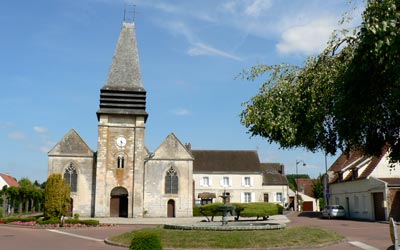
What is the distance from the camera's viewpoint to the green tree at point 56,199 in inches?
1217

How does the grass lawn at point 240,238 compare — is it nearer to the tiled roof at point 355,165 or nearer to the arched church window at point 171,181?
the tiled roof at point 355,165

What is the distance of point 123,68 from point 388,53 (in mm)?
39922

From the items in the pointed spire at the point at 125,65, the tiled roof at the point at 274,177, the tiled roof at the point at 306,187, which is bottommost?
the tiled roof at the point at 306,187

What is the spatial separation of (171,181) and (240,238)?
28.3 m

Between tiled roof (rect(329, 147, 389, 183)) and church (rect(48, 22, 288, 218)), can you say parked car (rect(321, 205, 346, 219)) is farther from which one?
church (rect(48, 22, 288, 218))

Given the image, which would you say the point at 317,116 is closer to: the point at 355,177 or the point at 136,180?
the point at 355,177

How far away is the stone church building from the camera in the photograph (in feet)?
137

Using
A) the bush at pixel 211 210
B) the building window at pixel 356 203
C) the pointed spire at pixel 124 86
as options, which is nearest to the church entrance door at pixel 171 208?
the pointed spire at pixel 124 86

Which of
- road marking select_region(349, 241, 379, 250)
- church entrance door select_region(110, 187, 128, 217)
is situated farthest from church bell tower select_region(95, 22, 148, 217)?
road marking select_region(349, 241, 379, 250)

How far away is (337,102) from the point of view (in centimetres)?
764

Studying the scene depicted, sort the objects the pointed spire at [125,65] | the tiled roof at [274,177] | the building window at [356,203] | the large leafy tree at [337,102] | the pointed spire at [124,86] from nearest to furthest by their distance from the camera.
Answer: the large leafy tree at [337,102] < the building window at [356,203] < the pointed spire at [124,86] < the pointed spire at [125,65] < the tiled roof at [274,177]

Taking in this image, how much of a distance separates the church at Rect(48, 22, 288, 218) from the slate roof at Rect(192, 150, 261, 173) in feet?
50.4

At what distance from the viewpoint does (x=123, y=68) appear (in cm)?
4409

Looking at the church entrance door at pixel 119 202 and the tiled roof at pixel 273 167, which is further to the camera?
the tiled roof at pixel 273 167
